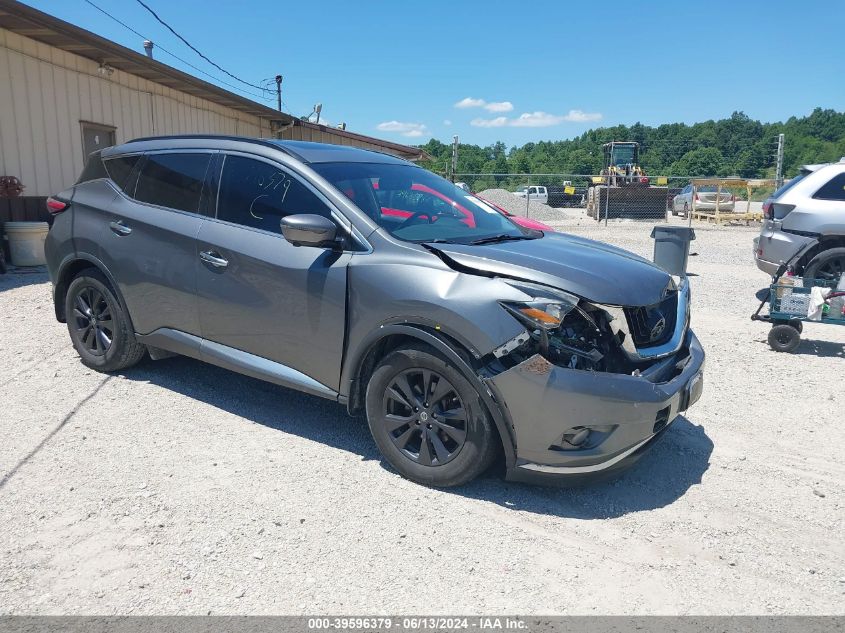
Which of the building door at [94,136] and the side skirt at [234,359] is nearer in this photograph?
the side skirt at [234,359]

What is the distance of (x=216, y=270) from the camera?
13.5 ft

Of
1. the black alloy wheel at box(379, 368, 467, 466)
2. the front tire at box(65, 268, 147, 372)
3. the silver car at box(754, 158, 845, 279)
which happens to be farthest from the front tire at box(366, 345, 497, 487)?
the silver car at box(754, 158, 845, 279)

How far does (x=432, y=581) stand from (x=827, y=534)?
198 centimetres

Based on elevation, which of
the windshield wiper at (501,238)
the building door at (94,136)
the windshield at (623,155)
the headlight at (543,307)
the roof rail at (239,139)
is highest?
the windshield at (623,155)

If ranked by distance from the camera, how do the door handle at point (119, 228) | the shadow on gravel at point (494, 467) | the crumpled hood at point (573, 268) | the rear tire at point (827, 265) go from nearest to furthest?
1. the crumpled hood at point (573, 268)
2. the shadow on gravel at point (494, 467)
3. the door handle at point (119, 228)
4. the rear tire at point (827, 265)

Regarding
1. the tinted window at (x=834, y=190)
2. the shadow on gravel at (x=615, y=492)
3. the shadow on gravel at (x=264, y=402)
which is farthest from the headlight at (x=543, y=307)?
the tinted window at (x=834, y=190)

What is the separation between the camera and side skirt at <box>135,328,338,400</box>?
3.82 m

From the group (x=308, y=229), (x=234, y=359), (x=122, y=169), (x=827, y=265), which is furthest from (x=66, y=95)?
(x=827, y=265)

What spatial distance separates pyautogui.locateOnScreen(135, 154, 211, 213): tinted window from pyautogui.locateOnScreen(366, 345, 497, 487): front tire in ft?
6.37

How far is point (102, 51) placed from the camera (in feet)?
37.0

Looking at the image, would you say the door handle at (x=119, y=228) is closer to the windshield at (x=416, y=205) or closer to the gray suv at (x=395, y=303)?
the gray suv at (x=395, y=303)

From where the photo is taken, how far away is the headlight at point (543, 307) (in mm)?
3062

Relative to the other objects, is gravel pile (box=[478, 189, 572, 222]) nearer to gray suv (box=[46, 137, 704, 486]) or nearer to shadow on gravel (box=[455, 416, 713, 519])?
gray suv (box=[46, 137, 704, 486])

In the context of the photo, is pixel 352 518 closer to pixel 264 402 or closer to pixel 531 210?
pixel 264 402
